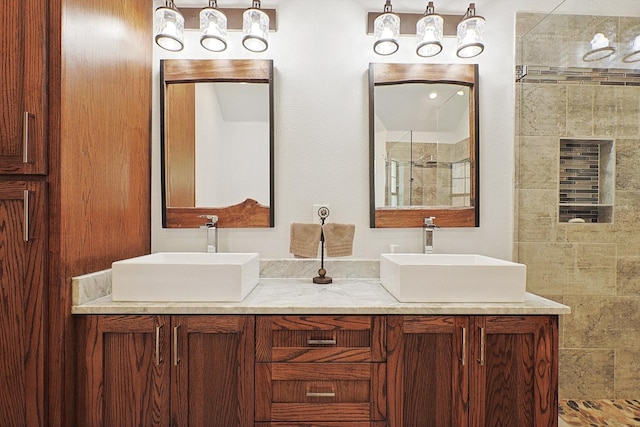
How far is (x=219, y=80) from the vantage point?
1794mm

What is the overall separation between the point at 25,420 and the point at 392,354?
1.32 m

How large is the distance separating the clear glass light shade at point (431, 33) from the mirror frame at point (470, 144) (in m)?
0.10

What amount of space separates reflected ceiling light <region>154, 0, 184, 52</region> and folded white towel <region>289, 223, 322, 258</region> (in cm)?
107

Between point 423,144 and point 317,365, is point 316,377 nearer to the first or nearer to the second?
point 317,365

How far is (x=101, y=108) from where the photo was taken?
143 centimetres

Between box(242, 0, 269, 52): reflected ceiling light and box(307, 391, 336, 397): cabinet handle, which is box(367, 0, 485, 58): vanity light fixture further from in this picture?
box(307, 391, 336, 397): cabinet handle

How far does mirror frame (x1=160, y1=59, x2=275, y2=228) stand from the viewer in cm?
178

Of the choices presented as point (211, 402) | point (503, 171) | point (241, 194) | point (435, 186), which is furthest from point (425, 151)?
point (211, 402)

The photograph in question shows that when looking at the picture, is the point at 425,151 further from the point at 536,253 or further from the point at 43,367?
the point at 43,367

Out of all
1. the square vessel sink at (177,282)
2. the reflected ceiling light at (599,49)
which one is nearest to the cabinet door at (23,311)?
the square vessel sink at (177,282)

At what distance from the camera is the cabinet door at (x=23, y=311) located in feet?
3.93

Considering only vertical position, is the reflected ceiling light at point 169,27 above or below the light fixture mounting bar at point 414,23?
below

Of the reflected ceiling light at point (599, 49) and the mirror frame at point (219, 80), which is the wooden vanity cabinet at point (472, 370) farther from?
the reflected ceiling light at point (599, 49)

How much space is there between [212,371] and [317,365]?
0.39m
